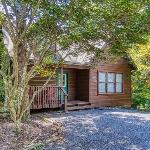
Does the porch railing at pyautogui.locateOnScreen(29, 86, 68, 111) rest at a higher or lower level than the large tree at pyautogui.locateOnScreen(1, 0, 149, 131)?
lower

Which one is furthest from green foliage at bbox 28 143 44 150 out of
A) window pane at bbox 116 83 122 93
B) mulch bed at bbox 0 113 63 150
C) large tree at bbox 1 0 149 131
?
window pane at bbox 116 83 122 93

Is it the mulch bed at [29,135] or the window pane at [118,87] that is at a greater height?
the window pane at [118,87]

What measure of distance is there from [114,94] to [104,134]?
445 inches

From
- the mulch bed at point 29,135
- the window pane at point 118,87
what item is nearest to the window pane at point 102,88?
the window pane at point 118,87

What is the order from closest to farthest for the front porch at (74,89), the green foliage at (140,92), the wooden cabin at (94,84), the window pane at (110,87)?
the front porch at (74,89) → the wooden cabin at (94,84) → the window pane at (110,87) → the green foliage at (140,92)

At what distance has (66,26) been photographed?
11.1m

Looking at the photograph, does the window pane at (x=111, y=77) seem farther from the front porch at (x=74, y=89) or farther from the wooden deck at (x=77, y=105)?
the wooden deck at (x=77, y=105)

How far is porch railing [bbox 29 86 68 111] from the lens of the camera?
1648 cm

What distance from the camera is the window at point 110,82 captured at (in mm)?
21678

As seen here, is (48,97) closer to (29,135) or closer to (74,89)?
(74,89)

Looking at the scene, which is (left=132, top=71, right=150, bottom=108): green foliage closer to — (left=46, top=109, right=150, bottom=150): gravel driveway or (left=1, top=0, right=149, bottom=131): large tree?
(left=46, top=109, right=150, bottom=150): gravel driveway

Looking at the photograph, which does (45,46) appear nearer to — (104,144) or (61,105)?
(104,144)

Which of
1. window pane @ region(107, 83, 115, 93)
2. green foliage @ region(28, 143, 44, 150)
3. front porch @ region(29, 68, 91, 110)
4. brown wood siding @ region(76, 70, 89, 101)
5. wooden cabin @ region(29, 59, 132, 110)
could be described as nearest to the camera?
green foliage @ region(28, 143, 44, 150)

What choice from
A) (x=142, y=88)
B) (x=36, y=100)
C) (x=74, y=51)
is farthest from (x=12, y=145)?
(x=142, y=88)
